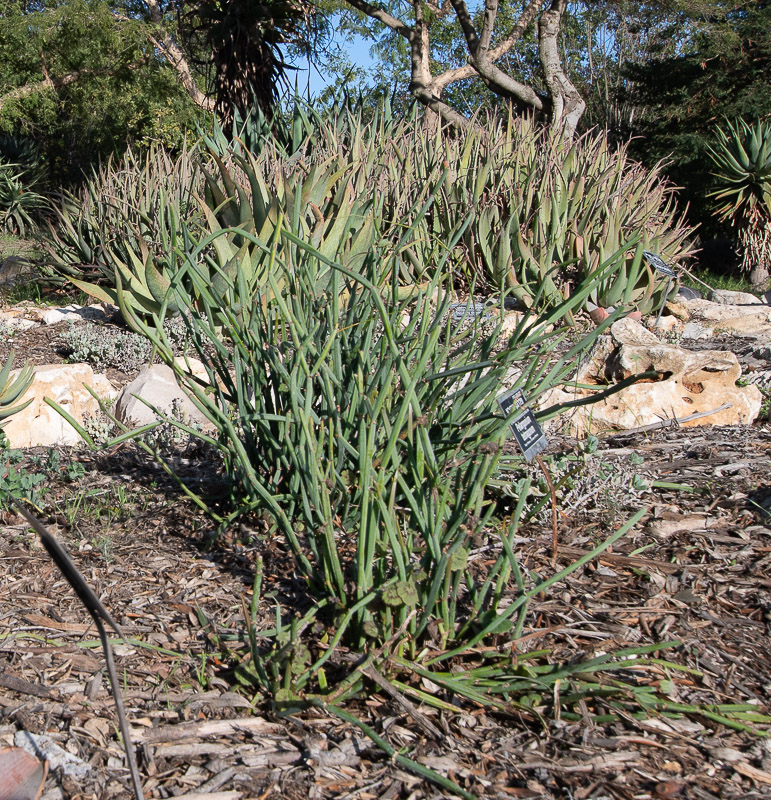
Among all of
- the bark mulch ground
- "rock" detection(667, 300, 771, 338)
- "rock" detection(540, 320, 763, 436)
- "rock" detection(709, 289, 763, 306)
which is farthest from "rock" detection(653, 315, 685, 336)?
the bark mulch ground

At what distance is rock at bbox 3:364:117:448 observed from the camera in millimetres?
4430

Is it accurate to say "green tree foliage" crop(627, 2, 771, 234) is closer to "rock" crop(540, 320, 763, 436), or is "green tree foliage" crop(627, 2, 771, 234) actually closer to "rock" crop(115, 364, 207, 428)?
"rock" crop(540, 320, 763, 436)

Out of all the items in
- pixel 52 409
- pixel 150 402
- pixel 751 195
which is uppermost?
pixel 751 195

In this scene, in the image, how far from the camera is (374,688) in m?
2.09

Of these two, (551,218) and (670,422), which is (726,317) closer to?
(551,218)

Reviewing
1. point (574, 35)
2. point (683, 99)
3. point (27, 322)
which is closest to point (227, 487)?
point (27, 322)

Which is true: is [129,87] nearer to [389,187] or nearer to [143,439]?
[389,187]

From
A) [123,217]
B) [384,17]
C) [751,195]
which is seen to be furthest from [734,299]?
[384,17]

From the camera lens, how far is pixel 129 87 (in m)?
19.9

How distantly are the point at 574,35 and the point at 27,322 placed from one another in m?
27.2

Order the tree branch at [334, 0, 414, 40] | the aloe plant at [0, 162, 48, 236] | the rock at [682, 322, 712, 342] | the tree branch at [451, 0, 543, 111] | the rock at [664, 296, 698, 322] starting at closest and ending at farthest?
the rock at [682, 322, 712, 342] → the rock at [664, 296, 698, 322] → the tree branch at [451, 0, 543, 111] → the tree branch at [334, 0, 414, 40] → the aloe plant at [0, 162, 48, 236]

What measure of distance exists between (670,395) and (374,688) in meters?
2.68

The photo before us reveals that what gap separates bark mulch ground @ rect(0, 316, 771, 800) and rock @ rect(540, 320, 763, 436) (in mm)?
818

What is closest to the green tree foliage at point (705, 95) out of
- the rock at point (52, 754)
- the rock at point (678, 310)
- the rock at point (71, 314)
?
the rock at point (678, 310)
